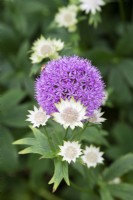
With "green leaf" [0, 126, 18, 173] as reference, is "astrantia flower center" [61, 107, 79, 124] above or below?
below

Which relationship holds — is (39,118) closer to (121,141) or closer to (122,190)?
(122,190)

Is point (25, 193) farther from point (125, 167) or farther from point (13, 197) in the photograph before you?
point (125, 167)

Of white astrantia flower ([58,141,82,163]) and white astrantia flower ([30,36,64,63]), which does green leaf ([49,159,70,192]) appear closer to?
white astrantia flower ([58,141,82,163])

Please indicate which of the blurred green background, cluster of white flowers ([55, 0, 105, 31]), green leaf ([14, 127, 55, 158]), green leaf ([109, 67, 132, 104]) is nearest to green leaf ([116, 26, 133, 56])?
the blurred green background

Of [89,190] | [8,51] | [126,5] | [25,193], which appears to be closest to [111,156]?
[89,190]

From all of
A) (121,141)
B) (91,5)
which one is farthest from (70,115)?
(121,141)

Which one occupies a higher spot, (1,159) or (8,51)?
(8,51)
